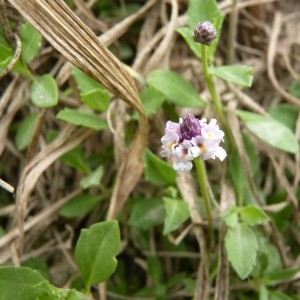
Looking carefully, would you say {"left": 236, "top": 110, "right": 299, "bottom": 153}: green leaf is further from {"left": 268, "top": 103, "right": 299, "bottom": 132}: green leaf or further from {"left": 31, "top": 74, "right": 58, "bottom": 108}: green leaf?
{"left": 31, "top": 74, "right": 58, "bottom": 108}: green leaf

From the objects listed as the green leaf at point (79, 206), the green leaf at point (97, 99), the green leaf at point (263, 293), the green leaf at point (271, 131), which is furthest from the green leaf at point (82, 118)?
the green leaf at point (263, 293)

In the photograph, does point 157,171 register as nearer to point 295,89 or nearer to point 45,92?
point 45,92

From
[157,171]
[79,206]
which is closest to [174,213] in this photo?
[157,171]

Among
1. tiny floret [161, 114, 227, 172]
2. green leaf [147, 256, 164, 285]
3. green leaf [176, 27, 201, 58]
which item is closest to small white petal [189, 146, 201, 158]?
tiny floret [161, 114, 227, 172]

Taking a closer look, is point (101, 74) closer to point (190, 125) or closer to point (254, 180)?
point (190, 125)

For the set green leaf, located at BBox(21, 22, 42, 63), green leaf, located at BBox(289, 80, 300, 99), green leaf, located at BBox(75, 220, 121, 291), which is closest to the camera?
green leaf, located at BBox(75, 220, 121, 291)

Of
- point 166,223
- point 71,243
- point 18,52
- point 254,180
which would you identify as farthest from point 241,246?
point 18,52
